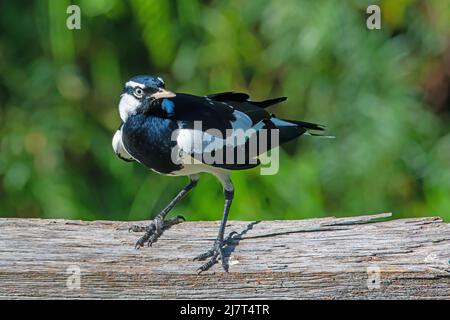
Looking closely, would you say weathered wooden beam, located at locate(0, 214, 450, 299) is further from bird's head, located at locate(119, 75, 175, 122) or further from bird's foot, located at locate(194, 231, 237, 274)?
bird's head, located at locate(119, 75, 175, 122)

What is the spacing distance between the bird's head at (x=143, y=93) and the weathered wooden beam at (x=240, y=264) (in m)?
0.29

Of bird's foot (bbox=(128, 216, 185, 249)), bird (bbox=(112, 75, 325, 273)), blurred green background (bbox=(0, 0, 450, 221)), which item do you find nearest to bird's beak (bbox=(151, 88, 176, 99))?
bird (bbox=(112, 75, 325, 273))

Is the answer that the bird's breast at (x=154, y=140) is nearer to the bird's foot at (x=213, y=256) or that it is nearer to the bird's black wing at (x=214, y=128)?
the bird's black wing at (x=214, y=128)

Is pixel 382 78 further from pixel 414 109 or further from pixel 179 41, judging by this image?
pixel 179 41

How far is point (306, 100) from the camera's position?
3434 millimetres

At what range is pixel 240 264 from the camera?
1.88 m

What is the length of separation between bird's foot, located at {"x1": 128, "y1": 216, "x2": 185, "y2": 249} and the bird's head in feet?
0.86

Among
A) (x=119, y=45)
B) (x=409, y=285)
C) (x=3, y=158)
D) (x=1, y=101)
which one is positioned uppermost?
(x=119, y=45)

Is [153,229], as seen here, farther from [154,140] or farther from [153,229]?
[154,140]

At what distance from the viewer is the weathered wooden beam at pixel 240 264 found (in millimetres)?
1808

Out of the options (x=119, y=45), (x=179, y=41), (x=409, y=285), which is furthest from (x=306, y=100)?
(x=409, y=285)

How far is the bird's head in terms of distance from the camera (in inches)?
79.5

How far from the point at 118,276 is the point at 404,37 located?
2.01 meters

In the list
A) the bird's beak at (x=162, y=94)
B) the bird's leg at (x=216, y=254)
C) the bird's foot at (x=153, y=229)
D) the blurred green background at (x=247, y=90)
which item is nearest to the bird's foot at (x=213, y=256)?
the bird's leg at (x=216, y=254)
